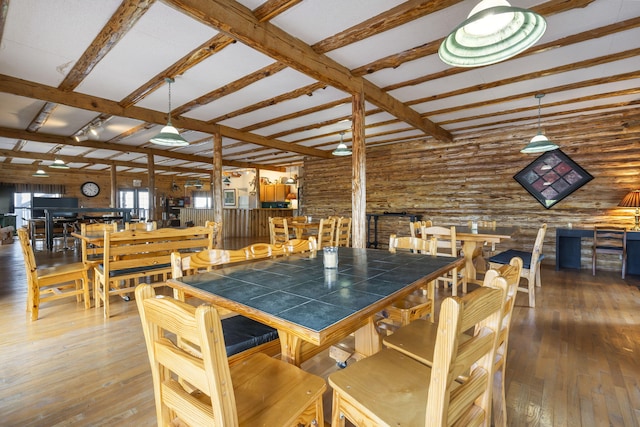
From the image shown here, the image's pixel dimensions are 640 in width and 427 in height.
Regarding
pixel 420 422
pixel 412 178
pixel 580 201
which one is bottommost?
pixel 420 422

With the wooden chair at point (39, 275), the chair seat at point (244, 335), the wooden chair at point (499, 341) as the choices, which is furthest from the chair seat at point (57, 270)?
the wooden chair at point (499, 341)

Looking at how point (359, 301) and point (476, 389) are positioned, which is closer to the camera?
point (476, 389)

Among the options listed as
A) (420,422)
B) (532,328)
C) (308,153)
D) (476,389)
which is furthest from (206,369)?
(308,153)

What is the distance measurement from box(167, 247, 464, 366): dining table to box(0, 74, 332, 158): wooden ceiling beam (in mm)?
4712

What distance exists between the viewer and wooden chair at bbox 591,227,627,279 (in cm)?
484

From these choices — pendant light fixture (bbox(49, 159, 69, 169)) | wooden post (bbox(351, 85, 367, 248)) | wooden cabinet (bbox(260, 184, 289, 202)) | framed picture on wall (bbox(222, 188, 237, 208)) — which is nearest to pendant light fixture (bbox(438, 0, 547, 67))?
wooden post (bbox(351, 85, 367, 248))

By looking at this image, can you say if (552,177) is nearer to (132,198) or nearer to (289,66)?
(289,66)

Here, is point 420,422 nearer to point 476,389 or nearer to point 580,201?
point 476,389

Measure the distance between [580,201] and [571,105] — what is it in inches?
79.0

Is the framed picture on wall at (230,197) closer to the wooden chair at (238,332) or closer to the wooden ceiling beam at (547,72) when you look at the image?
the wooden ceiling beam at (547,72)

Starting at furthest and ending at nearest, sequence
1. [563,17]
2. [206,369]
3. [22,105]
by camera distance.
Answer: [22,105]
[563,17]
[206,369]

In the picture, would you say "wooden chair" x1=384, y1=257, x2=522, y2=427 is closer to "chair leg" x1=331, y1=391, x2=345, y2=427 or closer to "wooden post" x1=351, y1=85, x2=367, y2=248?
"chair leg" x1=331, y1=391, x2=345, y2=427

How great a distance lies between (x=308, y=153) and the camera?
866 cm

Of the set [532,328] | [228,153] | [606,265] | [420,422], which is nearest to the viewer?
[420,422]
